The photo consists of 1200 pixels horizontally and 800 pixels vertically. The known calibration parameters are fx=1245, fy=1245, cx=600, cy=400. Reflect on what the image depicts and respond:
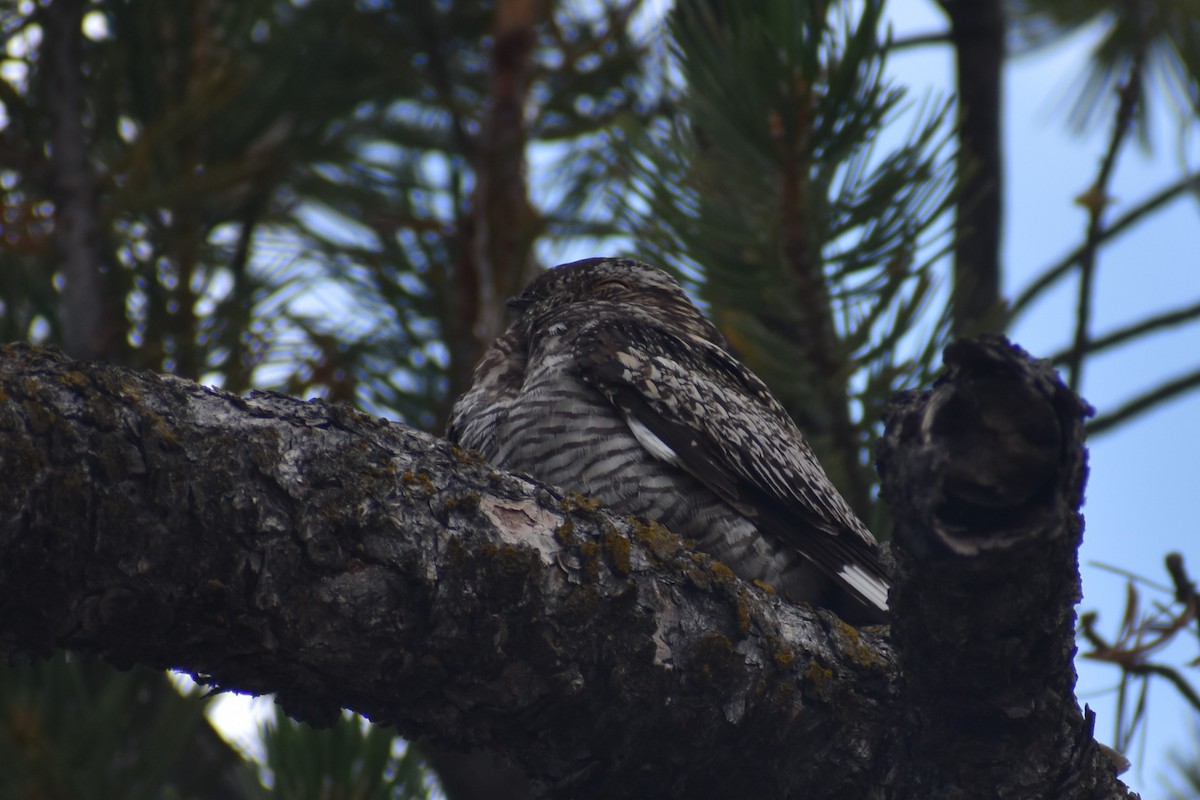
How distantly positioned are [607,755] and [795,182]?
1.80m

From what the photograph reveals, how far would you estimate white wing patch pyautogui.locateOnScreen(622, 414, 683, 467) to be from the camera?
3.21 meters

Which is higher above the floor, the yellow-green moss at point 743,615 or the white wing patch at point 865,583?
the white wing patch at point 865,583

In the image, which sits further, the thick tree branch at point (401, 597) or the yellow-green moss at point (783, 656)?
the yellow-green moss at point (783, 656)

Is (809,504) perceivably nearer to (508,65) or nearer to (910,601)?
(910,601)

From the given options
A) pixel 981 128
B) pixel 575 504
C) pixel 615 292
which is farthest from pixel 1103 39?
pixel 575 504

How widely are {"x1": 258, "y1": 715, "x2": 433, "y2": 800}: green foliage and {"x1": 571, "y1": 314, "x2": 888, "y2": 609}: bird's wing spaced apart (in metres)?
Result: 1.10

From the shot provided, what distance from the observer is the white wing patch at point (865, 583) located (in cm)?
309

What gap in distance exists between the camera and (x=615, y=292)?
A: 442cm

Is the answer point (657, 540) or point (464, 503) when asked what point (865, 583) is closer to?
point (657, 540)

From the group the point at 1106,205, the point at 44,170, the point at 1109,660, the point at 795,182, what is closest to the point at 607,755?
the point at 1109,660

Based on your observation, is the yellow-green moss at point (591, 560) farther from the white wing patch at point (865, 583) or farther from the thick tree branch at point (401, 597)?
the white wing patch at point (865, 583)

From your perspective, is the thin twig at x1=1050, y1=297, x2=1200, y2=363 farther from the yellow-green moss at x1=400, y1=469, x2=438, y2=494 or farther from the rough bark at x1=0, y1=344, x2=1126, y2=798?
the yellow-green moss at x1=400, y1=469, x2=438, y2=494

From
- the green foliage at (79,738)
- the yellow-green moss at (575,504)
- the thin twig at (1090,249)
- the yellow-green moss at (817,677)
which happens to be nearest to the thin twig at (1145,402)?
the thin twig at (1090,249)

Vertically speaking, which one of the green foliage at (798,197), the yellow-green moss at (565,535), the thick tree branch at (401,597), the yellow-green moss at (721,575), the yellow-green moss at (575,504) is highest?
the green foliage at (798,197)
